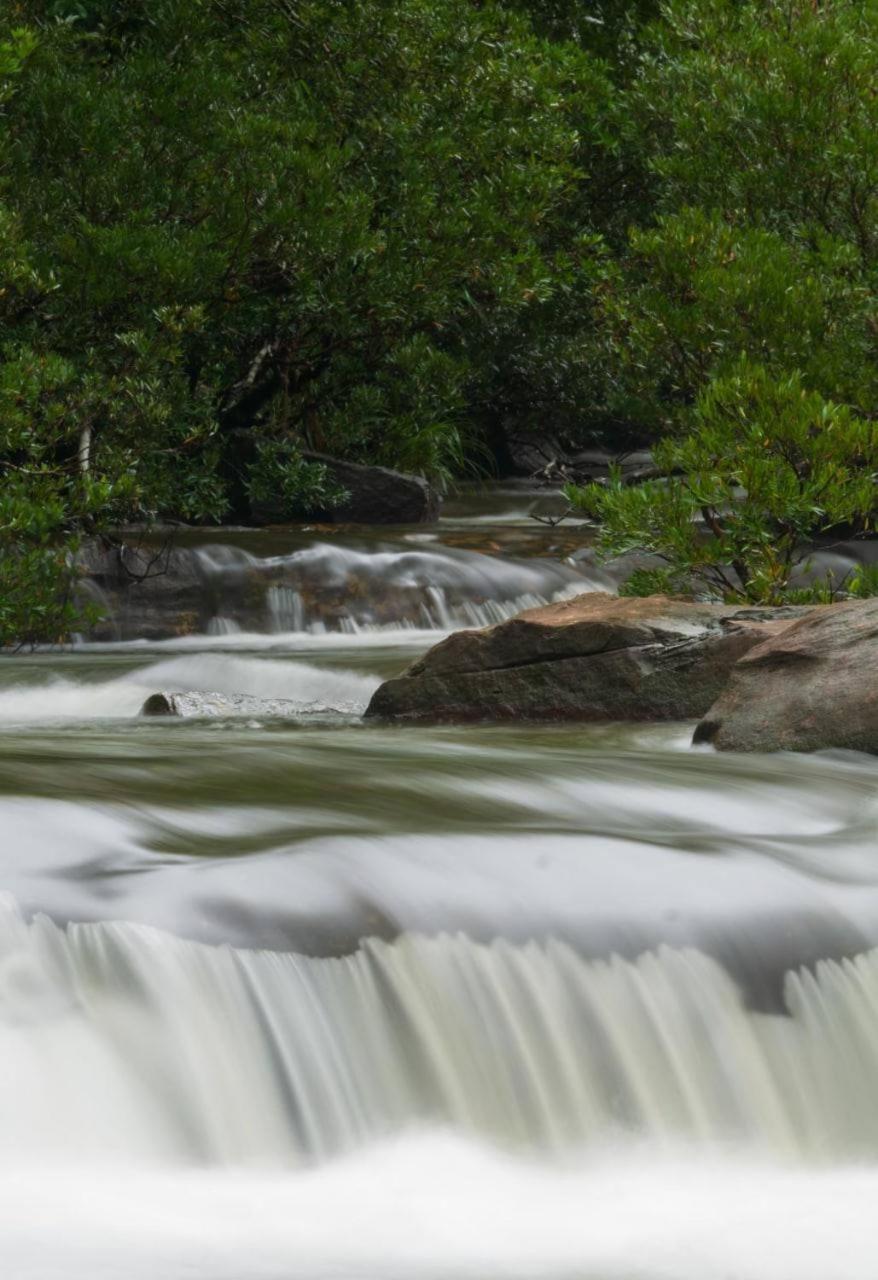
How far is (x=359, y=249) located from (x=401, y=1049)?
11.1m

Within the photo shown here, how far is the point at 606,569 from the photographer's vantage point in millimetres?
13609

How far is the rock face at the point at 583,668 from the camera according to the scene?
7.88 meters

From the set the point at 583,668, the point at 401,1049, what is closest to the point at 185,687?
the point at 583,668

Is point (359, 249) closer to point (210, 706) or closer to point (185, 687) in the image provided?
point (185, 687)

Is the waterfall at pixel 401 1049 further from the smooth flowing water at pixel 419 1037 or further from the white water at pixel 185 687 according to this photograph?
the white water at pixel 185 687

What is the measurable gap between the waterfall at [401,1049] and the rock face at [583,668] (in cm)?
358

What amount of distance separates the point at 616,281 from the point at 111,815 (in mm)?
12328

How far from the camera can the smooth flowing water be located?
3.42m

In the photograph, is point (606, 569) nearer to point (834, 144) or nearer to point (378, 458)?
point (834, 144)

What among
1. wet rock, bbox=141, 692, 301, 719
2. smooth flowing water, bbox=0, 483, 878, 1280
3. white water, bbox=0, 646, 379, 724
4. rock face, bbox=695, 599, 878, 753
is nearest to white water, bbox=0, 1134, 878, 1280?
Answer: smooth flowing water, bbox=0, 483, 878, 1280

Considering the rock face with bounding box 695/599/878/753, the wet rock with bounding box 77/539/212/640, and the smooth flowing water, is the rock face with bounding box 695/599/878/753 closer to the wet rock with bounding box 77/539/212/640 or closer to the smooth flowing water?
the smooth flowing water

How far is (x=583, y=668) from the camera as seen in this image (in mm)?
7949

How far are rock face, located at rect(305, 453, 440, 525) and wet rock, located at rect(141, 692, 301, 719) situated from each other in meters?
7.45

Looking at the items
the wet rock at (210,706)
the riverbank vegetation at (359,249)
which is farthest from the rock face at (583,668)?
the riverbank vegetation at (359,249)
